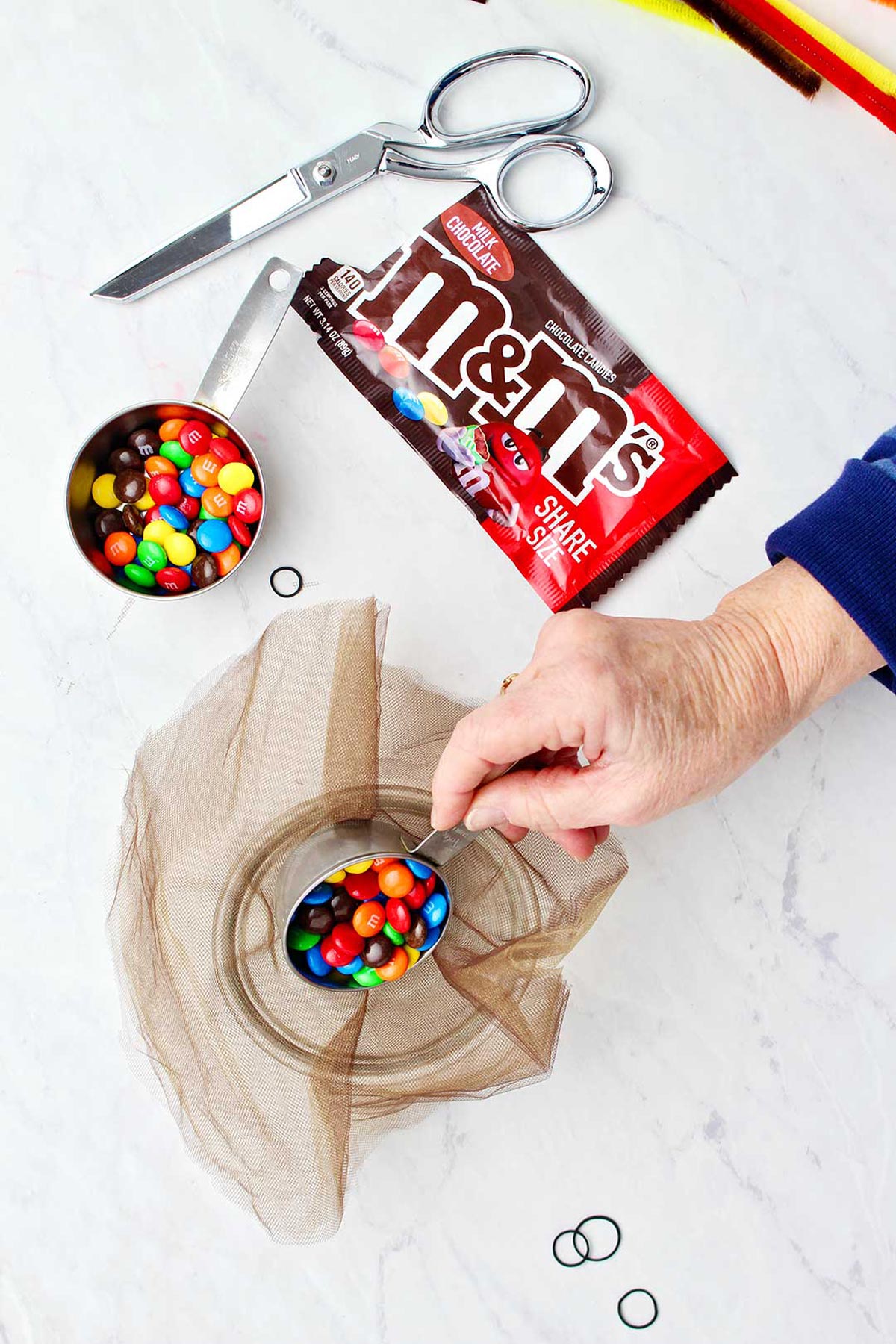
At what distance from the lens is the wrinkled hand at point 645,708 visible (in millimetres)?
781

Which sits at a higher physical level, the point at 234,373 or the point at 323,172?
the point at 323,172

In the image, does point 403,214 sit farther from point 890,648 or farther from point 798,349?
point 890,648

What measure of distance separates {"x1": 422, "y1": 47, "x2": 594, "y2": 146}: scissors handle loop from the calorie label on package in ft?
0.19

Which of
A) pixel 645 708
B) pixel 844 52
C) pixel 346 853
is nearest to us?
pixel 645 708

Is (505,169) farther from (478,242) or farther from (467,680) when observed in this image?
(467,680)

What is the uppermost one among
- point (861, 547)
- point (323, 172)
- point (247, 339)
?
point (861, 547)

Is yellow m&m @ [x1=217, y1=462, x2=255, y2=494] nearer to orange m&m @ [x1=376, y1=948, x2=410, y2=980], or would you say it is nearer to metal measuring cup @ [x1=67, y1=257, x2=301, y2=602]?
metal measuring cup @ [x1=67, y1=257, x2=301, y2=602]

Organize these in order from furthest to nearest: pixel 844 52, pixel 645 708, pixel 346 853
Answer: pixel 844 52, pixel 346 853, pixel 645 708

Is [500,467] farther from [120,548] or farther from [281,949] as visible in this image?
[281,949]

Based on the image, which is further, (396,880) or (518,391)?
(518,391)

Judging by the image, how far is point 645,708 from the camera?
793 millimetres

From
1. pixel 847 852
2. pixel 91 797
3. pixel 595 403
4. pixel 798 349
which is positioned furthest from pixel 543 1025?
pixel 798 349

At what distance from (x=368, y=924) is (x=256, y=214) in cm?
70

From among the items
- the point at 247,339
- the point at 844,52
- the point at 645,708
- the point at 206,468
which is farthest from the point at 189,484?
the point at 844,52
